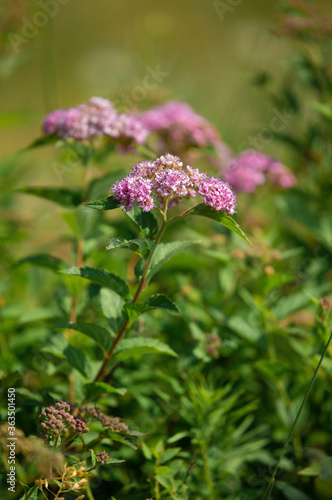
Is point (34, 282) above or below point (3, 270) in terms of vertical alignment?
above

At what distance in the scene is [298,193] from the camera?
8.44 feet

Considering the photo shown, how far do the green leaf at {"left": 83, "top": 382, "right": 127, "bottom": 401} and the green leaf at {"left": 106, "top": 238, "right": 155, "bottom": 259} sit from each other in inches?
15.5

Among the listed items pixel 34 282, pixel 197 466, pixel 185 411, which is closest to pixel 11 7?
pixel 34 282

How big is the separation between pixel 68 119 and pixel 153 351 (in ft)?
3.31

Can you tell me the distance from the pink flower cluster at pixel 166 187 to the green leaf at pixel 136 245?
82mm

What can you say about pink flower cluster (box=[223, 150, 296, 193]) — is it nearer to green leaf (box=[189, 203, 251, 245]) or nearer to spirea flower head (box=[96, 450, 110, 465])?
green leaf (box=[189, 203, 251, 245])

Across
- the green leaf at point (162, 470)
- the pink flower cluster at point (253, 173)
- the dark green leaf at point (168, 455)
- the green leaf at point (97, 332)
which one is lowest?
the dark green leaf at point (168, 455)

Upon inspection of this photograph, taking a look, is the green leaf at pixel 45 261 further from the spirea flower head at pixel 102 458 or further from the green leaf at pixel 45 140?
the spirea flower head at pixel 102 458

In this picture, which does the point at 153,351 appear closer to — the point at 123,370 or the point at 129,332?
the point at 129,332

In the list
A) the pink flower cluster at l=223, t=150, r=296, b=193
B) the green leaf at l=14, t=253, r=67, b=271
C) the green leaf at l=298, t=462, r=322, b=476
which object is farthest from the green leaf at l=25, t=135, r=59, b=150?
the green leaf at l=298, t=462, r=322, b=476

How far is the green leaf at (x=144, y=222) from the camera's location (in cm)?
119

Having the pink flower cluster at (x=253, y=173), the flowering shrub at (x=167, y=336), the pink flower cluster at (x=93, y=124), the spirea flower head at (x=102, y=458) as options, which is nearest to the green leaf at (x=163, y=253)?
the flowering shrub at (x=167, y=336)

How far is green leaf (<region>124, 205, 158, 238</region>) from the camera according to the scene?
Result: 1.19 meters

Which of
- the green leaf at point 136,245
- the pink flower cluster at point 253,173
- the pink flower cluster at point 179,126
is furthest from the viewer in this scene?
the pink flower cluster at point 179,126
